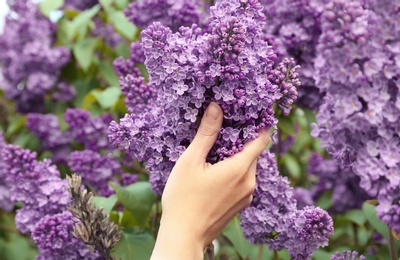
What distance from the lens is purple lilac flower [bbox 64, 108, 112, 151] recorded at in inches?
106

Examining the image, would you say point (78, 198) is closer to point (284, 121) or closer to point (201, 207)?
point (201, 207)

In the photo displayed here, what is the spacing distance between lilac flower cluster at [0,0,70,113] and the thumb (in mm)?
1928

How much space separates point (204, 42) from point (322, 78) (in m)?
0.30

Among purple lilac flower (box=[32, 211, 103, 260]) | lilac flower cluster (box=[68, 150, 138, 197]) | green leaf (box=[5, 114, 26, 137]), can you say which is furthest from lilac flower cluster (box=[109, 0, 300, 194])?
green leaf (box=[5, 114, 26, 137])

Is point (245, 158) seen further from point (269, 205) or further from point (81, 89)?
point (81, 89)

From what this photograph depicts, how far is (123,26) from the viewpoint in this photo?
310cm

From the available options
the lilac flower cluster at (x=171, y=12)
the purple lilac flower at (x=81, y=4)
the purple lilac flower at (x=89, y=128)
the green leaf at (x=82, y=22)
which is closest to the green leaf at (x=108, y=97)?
the purple lilac flower at (x=89, y=128)

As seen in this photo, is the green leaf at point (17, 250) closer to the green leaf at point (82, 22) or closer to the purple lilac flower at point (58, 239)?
the green leaf at point (82, 22)

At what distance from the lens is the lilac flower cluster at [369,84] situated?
1.41 m

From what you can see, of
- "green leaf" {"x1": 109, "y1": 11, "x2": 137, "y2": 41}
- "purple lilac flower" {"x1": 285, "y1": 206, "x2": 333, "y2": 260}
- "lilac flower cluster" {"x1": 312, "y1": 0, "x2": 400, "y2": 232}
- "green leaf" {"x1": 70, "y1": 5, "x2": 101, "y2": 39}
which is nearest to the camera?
"lilac flower cluster" {"x1": 312, "y1": 0, "x2": 400, "y2": 232}

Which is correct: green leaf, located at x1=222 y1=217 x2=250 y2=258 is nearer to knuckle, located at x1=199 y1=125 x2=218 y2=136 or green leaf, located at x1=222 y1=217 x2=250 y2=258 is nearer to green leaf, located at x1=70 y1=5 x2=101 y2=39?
knuckle, located at x1=199 y1=125 x2=218 y2=136

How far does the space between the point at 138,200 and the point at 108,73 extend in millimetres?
1345

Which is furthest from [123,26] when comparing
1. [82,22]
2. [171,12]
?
[171,12]

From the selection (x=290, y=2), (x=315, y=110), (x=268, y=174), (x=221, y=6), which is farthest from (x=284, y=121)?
(x=221, y=6)
